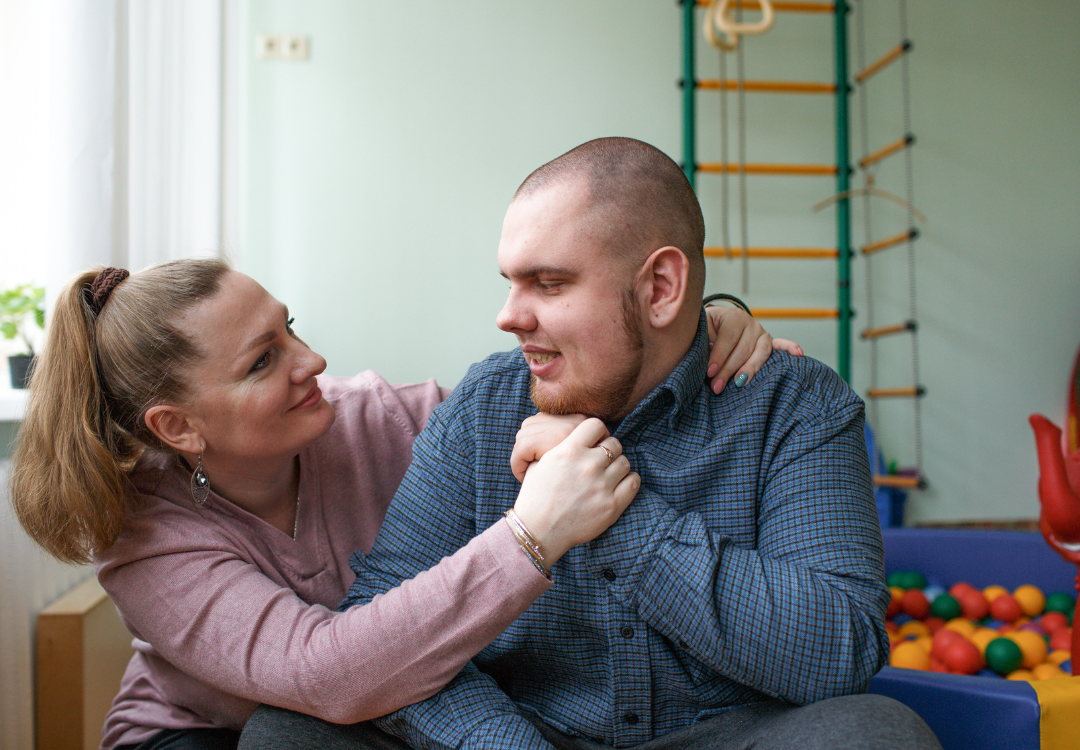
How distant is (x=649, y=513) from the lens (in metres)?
0.97

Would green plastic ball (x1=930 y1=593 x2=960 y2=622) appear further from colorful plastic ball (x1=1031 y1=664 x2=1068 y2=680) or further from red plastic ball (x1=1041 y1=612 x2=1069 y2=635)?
colorful plastic ball (x1=1031 y1=664 x2=1068 y2=680)

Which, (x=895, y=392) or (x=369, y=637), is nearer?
(x=369, y=637)

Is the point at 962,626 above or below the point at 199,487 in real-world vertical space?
below

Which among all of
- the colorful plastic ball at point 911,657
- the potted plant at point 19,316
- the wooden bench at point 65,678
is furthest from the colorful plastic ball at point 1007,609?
the potted plant at point 19,316

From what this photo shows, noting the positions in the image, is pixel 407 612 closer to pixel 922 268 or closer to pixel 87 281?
pixel 87 281

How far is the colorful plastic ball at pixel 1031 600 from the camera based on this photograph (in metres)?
2.26

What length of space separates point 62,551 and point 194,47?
181 centimetres

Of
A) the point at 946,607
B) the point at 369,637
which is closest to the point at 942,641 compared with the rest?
the point at 946,607

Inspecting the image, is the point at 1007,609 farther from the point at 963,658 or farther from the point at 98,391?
the point at 98,391

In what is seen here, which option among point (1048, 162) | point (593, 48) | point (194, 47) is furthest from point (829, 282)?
point (194, 47)

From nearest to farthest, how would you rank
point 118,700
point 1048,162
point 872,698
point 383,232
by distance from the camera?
point 872,698, point 118,700, point 383,232, point 1048,162

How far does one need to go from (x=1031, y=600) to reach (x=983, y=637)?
0.35 meters

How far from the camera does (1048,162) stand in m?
3.41

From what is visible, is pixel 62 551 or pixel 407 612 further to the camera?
pixel 62 551
